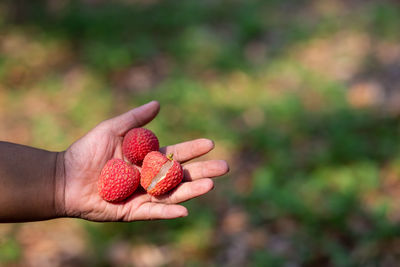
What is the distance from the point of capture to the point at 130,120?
2.53 meters

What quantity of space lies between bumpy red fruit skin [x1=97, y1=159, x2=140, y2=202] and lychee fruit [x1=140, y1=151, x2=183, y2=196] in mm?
69

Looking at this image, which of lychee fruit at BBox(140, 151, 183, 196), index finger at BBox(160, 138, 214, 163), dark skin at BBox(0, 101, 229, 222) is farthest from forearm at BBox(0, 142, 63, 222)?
index finger at BBox(160, 138, 214, 163)

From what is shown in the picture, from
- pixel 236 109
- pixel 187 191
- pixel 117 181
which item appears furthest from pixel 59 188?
pixel 236 109

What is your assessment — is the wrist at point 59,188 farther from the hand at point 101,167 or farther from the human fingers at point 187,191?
the human fingers at point 187,191

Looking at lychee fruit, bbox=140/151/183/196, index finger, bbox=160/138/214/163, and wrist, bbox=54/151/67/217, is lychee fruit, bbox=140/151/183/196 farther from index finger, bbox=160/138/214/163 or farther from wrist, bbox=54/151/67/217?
wrist, bbox=54/151/67/217

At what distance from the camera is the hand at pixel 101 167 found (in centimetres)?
226

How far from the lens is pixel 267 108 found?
13.6 ft

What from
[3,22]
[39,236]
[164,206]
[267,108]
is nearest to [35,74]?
[3,22]

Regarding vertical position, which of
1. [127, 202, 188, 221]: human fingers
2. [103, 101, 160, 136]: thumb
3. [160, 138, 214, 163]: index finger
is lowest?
[127, 202, 188, 221]: human fingers

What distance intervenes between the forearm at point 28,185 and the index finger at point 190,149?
65cm

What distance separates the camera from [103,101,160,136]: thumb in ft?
8.27

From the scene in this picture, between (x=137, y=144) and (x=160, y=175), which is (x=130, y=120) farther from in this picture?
(x=160, y=175)

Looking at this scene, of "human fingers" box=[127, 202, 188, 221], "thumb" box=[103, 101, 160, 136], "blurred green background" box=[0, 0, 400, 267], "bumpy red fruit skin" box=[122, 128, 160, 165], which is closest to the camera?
"human fingers" box=[127, 202, 188, 221]

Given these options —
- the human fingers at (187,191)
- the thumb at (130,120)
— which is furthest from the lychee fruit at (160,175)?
the thumb at (130,120)
